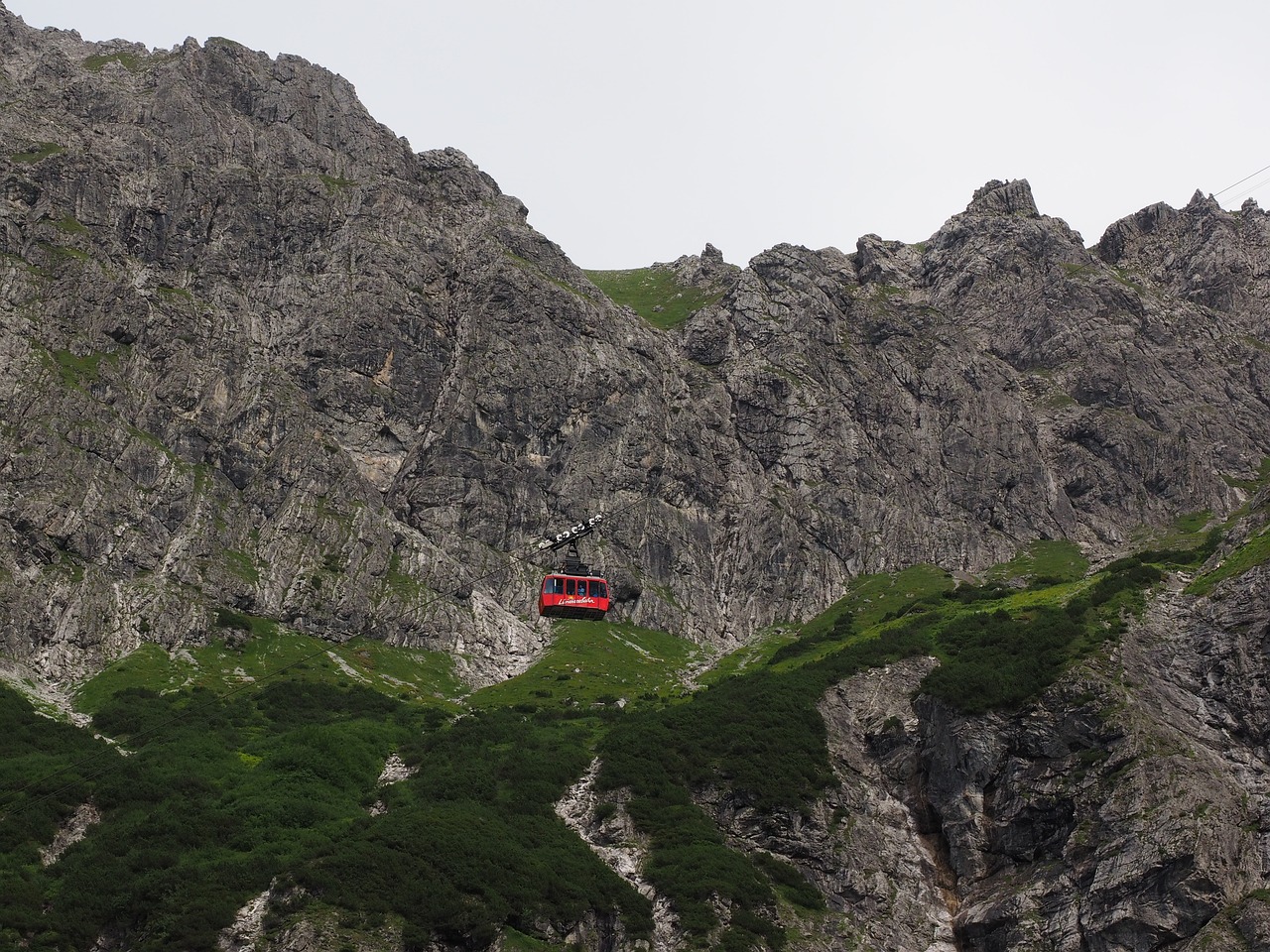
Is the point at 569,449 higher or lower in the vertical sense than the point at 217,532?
higher

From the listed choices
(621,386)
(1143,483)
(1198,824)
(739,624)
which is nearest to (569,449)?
(621,386)

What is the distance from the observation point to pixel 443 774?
98625 mm

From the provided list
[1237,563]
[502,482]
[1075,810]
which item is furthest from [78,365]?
[1237,563]

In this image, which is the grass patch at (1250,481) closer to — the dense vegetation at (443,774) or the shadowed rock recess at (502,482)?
the shadowed rock recess at (502,482)

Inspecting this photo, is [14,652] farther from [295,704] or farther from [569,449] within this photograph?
[569,449]

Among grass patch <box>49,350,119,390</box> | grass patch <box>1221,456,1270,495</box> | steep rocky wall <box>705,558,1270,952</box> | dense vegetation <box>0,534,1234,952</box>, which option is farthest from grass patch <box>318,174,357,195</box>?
grass patch <box>1221,456,1270,495</box>

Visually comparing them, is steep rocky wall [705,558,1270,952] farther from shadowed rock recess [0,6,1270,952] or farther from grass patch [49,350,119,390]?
grass patch [49,350,119,390]

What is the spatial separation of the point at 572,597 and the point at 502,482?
248ft

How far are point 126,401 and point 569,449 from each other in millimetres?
63926

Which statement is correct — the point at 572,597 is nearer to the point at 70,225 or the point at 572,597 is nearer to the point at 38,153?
the point at 70,225

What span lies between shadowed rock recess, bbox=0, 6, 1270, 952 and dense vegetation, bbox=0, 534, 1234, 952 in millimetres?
4332

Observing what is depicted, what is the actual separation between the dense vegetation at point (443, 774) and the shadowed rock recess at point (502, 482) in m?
4.33

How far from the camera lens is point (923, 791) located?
326ft

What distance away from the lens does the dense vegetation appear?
75.2m
